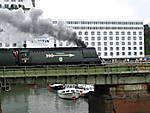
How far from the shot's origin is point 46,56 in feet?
135

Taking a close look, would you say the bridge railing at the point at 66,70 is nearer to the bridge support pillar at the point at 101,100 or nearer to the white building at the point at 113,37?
the bridge support pillar at the point at 101,100

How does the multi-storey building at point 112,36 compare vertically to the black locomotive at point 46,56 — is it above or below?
above

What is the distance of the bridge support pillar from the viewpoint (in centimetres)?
3291

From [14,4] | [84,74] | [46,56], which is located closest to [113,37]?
[14,4]

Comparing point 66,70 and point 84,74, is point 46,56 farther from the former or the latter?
point 84,74

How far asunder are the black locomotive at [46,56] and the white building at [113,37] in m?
72.2

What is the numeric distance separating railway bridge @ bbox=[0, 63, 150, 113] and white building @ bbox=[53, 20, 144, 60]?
262 feet

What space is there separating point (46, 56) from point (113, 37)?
261 ft

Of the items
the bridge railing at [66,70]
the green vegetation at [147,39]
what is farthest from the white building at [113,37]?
the bridge railing at [66,70]

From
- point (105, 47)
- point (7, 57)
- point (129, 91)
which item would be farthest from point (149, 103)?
point (105, 47)

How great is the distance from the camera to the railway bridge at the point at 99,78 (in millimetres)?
30797

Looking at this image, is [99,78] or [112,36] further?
[112,36]

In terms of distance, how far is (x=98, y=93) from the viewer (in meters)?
35.6

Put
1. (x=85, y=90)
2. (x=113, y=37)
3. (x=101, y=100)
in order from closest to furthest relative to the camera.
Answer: (x=101, y=100) → (x=85, y=90) → (x=113, y=37)
